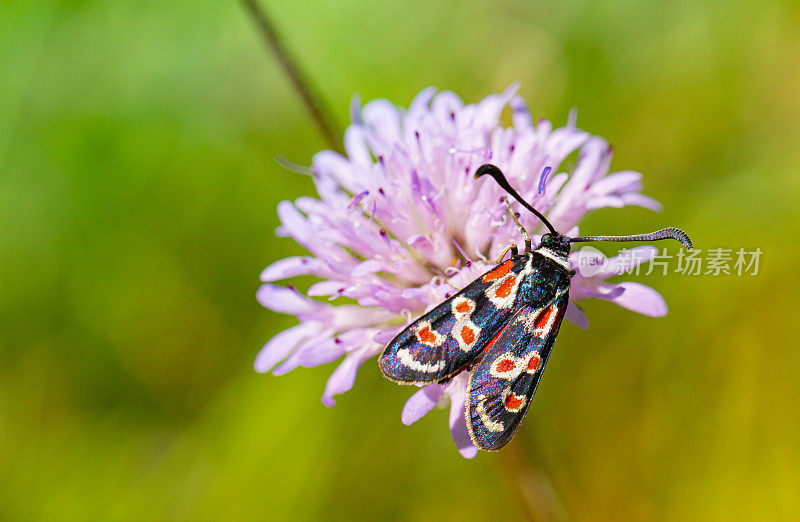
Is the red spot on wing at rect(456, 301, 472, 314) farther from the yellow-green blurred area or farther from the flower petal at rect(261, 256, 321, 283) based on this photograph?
the yellow-green blurred area

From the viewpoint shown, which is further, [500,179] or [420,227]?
[420,227]

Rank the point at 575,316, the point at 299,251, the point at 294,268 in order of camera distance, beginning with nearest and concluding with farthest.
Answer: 1. the point at 575,316
2. the point at 294,268
3. the point at 299,251

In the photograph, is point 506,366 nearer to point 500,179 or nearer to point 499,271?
point 499,271

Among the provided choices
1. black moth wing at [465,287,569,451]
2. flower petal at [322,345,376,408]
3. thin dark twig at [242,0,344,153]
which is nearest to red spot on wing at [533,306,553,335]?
black moth wing at [465,287,569,451]

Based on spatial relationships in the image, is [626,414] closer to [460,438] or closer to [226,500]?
[460,438]

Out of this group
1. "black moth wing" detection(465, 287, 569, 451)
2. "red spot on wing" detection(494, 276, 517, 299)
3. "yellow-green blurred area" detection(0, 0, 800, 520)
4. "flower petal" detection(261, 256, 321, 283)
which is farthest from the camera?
"yellow-green blurred area" detection(0, 0, 800, 520)

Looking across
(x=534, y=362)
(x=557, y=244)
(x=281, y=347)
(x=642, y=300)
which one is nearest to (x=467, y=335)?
(x=534, y=362)

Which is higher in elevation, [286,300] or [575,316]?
[286,300]

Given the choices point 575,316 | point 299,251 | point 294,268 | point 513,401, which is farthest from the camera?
point 299,251
